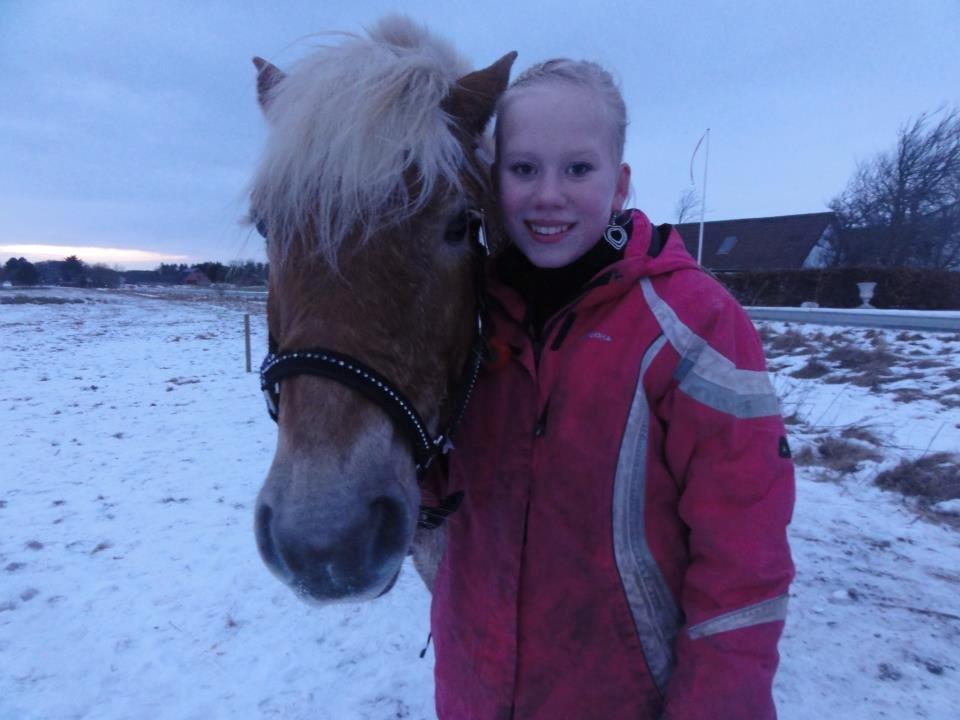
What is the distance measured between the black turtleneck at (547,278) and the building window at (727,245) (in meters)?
38.8

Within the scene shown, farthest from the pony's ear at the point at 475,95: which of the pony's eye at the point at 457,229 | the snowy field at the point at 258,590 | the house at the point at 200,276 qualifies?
the house at the point at 200,276

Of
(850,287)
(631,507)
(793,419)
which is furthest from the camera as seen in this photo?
(850,287)

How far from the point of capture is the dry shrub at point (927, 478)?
483cm

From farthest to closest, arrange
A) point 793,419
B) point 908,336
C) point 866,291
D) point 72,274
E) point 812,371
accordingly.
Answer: point 72,274 → point 866,291 → point 908,336 → point 812,371 → point 793,419

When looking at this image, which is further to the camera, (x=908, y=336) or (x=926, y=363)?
(x=908, y=336)

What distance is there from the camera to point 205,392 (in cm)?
1052

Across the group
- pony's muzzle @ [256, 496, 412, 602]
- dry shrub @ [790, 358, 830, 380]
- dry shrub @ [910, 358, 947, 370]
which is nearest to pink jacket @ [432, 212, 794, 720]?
pony's muzzle @ [256, 496, 412, 602]

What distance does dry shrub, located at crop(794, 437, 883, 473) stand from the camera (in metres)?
5.59

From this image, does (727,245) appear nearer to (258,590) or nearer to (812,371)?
(812,371)

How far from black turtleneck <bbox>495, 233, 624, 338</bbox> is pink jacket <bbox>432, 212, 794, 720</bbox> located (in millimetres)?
51

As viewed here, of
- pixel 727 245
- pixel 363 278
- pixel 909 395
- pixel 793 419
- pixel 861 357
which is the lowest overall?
pixel 793 419

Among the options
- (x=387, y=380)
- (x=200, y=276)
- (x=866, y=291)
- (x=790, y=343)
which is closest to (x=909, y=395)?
(x=790, y=343)

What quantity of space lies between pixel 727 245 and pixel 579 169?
3960cm

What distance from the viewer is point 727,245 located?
3678 centimetres
